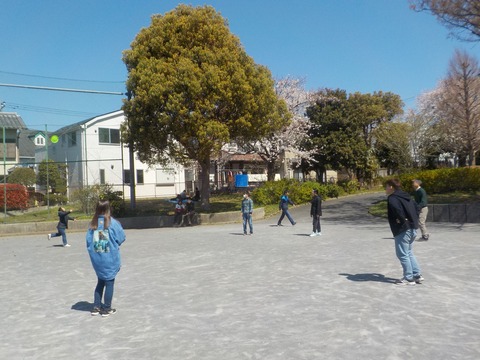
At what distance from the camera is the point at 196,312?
256 inches

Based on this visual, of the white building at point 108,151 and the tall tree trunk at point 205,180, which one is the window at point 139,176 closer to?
the white building at point 108,151

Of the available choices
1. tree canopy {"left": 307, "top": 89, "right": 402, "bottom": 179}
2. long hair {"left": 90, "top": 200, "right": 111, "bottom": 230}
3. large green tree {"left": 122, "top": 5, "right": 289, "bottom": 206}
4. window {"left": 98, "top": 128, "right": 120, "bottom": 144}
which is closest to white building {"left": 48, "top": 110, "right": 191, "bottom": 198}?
window {"left": 98, "top": 128, "right": 120, "bottom": 144}

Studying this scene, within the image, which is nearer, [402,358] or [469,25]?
[402,358]

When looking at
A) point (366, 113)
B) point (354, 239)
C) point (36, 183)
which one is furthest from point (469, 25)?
point (366, 113)

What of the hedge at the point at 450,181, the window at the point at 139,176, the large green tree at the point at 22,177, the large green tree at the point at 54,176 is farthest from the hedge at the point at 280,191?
the window at the point at 139,176

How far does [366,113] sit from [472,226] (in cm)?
2588

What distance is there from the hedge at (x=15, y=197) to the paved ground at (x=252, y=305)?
1091 cm

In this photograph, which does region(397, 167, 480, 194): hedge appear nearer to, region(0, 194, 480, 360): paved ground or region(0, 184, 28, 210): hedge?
region(0, 194, 480, 360): paved ground

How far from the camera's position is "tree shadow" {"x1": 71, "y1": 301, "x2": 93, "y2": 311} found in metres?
6.95

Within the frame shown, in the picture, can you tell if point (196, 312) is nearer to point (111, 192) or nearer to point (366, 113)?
point (111, 192)

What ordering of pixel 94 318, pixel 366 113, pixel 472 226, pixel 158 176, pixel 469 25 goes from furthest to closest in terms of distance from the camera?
pixel 366 113, pixel 158 176, pixel 469 25, pixel 472 226, pixel 94 318

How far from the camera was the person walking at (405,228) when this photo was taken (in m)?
7.52

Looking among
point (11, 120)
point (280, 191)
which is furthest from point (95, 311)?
point (11, 120)

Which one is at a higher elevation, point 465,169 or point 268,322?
point 465,169
